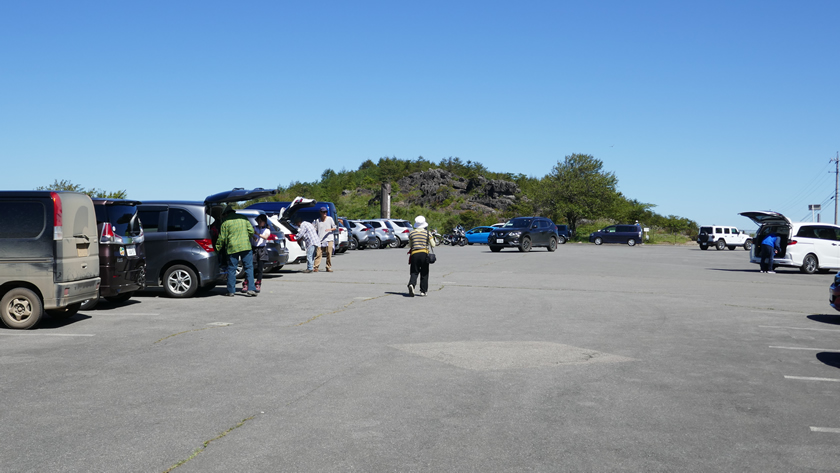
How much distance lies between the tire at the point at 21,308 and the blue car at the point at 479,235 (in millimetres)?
44733

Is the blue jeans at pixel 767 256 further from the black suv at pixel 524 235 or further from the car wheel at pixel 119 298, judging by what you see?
the car wheel at pixel 119 298

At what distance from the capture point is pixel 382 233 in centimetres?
4044

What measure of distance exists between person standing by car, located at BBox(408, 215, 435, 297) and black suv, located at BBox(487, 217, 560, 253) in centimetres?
2177

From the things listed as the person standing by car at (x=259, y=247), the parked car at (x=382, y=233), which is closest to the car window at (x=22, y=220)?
the person standing by car at (x=259, y=247)

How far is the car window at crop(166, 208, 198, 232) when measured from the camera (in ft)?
44.4

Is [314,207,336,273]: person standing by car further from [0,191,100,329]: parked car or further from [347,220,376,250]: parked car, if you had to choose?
[347,220,376,250]: parked car

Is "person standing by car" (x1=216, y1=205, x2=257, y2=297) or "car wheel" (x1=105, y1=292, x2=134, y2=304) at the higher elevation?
"person standing by car" (x1=216, y1=205, x2=257, y2=297)

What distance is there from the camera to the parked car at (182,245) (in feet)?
44.0

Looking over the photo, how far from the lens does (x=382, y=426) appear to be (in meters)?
5.02

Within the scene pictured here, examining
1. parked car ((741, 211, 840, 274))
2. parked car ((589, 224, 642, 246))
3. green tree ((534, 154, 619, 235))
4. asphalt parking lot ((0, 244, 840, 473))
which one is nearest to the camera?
asphalt parking lot ((0, 244, 840, 473))

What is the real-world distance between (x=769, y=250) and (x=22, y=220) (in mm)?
22231


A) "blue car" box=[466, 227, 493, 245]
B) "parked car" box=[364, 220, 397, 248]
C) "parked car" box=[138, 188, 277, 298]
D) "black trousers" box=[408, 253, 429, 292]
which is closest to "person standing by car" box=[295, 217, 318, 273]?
"parked car" box=[138, 188, 277, 298]

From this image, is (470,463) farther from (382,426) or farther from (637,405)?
(637,405)

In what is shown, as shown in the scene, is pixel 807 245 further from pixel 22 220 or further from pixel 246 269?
pixel 22 220
